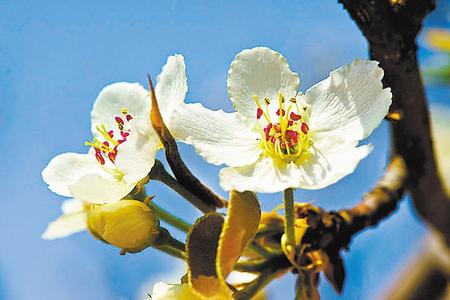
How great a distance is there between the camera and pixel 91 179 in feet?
2.07

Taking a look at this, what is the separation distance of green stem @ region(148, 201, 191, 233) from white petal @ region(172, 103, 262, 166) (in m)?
0.10

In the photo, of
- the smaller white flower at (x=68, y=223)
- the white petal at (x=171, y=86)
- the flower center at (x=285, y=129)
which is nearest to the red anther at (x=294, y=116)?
the flower center at (x=285, y=129)

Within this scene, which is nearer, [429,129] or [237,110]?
[237,110]

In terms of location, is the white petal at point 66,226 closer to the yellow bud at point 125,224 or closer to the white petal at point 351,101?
the yellow bud at point 125,224

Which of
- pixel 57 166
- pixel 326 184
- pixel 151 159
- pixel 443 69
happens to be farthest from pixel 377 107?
pixel 443 69

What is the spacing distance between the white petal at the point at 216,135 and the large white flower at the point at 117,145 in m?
0.01

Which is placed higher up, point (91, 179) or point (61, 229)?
point (91, 179)

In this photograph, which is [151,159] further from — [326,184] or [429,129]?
[429,129]

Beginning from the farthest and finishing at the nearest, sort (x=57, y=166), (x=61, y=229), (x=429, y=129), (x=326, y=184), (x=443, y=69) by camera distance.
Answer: (x=443, y=69)
(x=429, y=129)
(x=61, y=229)
(x=57, y=166)
(x=326, y=184)

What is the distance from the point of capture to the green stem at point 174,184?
2.16 feet

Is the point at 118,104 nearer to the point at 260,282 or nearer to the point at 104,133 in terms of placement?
the point at 104,133

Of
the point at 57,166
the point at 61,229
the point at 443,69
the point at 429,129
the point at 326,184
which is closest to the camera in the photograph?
the point at 326,184

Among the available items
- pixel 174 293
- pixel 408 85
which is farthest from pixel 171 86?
pixel 408 85

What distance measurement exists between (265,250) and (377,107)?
196mm
